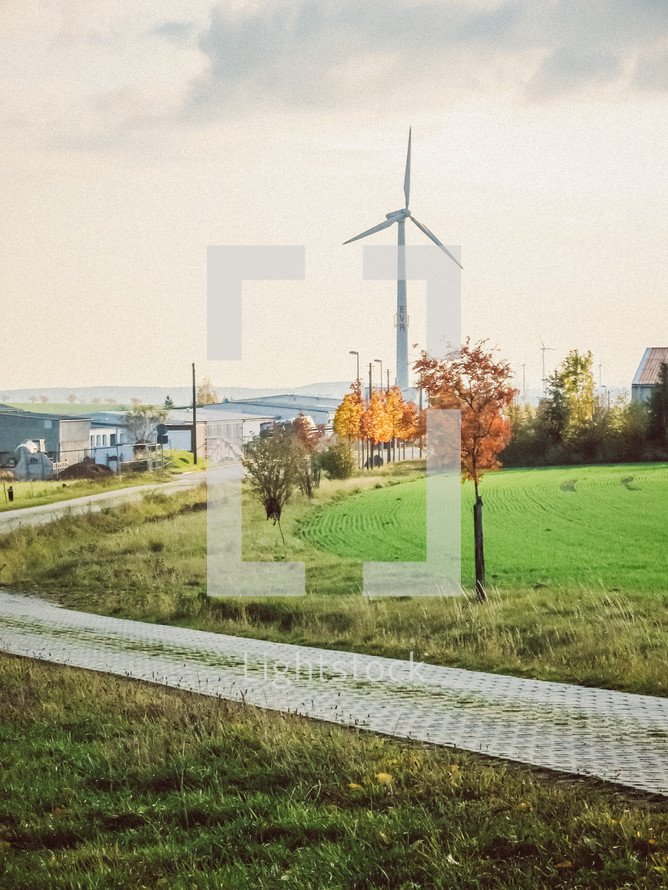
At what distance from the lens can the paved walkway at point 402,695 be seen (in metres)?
7.06

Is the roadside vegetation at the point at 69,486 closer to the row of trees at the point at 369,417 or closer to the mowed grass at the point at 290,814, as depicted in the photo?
the row of trees at the point at 369,417

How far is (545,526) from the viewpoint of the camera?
104ft

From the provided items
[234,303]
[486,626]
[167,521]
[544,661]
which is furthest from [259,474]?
[544,661]

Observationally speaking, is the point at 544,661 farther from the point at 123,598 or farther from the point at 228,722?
the point at 123,598

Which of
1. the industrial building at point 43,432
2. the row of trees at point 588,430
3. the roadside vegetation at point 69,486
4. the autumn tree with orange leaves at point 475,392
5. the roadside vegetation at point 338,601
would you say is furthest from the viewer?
the industrial building at point 43,432

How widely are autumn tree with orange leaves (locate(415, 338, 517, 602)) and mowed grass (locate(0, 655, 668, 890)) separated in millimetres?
9594

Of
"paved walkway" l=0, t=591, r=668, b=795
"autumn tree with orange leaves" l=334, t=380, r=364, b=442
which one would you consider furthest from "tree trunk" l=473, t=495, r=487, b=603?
"autumn tree with orange leaves" l=334, t=380, r=364, b=442

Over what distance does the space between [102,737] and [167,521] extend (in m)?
19.6

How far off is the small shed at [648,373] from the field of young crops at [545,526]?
379cm

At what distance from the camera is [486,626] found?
43.7ft

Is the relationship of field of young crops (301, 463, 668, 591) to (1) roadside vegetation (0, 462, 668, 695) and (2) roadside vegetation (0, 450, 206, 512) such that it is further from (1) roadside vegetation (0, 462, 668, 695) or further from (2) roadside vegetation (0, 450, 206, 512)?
(2) roadside vegetation (0, 450, 206, 512)

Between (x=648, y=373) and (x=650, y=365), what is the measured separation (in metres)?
1.13

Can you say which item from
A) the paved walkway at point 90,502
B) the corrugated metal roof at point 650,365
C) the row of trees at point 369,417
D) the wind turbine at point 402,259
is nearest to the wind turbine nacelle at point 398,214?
the wind turbine at point 402,259

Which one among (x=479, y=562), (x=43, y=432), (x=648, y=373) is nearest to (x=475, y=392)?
(x=479, y=562)
